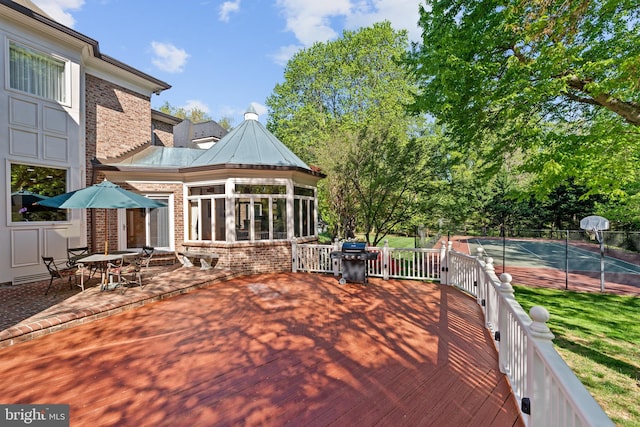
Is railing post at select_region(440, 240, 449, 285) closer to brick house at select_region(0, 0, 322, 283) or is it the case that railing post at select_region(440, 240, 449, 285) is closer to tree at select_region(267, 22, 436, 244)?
tree at select_region(267, 22, 436, 244)

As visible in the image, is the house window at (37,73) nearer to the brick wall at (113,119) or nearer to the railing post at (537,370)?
the brick wall at (113,119)

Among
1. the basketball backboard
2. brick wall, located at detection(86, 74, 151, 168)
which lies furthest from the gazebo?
the basketball backboard

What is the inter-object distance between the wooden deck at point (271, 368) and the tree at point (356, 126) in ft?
21.5

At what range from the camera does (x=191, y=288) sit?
7.42 metres

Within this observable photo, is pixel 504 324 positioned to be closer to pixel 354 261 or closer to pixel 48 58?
pixel 354 261

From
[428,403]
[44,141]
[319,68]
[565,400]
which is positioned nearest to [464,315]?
[428,403]

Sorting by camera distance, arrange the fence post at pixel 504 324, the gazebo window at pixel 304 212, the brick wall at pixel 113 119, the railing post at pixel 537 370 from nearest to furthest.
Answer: the railing post at pixel 537 370 → the fence post at pixel 504 324 → the brick wall at pixel 113 119 → the gazebo window at pixel 304 212

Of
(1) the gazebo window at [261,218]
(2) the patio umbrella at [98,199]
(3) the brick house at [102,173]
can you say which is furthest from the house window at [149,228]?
(2) the patio umbrella at [98,199]

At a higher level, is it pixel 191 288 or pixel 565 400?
pixel 565 400

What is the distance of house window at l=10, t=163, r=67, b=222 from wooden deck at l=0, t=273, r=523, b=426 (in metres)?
5.18

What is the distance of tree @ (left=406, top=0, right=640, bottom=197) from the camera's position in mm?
5707

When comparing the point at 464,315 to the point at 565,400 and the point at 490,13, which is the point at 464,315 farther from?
the point at 490,13

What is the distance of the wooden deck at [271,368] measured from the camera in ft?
9.24

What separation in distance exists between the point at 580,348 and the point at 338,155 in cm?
967
